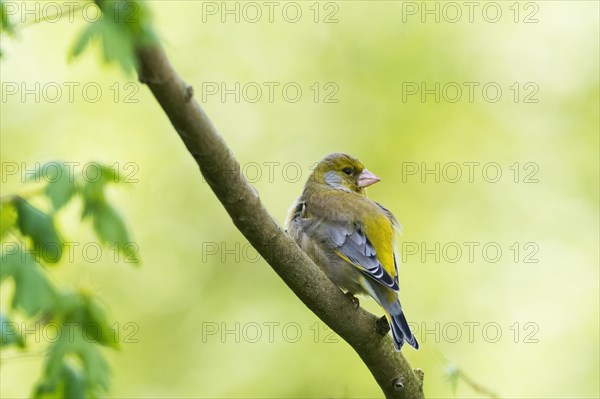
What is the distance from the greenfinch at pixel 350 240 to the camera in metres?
5.65

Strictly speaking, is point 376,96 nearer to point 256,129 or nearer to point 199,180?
point 256,129

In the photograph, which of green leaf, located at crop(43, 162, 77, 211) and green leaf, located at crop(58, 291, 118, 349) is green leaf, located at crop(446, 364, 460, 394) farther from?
green leaf, located at crop(43, 162, 77, 211)

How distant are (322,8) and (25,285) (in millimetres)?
9281

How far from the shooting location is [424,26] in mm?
11430

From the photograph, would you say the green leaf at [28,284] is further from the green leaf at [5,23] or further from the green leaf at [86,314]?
the green leaf at [5,23]

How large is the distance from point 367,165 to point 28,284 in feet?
27.2

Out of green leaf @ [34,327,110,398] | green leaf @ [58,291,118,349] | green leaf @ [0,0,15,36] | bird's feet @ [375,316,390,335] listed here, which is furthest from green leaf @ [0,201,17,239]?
bird's feet @ [375,316,390,335]

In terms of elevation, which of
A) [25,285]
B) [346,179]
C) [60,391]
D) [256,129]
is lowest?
[60,391]

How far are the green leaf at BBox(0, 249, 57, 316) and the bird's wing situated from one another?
2983mm

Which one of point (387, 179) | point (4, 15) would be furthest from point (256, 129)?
point (4, 15)

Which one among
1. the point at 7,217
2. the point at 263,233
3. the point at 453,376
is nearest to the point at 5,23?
the point at 7,217

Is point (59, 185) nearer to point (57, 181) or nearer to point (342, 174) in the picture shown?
point (57, 181)

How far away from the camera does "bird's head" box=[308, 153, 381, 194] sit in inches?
274

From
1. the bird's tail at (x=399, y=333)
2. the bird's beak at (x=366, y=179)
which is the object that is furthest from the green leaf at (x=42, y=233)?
the bird's beak at (x=366, y=179)
